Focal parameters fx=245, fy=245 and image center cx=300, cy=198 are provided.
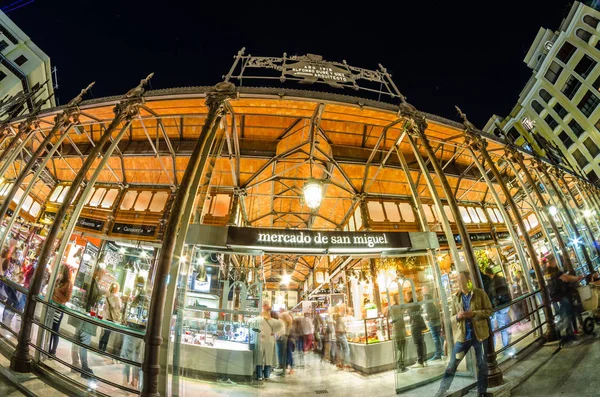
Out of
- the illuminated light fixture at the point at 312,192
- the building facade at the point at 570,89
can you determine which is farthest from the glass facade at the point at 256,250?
the building facade at the point at 570,89

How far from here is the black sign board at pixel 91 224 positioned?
12.1 metres

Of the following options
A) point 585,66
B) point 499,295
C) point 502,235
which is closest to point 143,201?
point 499,295

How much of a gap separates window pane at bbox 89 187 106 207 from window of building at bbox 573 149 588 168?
164 feet

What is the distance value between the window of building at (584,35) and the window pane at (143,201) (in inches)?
1948

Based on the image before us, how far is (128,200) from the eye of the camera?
1300 cm

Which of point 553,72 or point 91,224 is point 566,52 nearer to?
point 553,72

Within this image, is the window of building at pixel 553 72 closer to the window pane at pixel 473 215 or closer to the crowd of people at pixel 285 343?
the window pane at pixel 473 215

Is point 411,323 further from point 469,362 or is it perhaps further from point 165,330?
point 165,330

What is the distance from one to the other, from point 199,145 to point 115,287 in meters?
4.28

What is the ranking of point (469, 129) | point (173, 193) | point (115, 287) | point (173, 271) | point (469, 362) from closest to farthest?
point (173, 271)
point (469, 362)
point (115, 287)
point (469, 129)
point (173, 193)

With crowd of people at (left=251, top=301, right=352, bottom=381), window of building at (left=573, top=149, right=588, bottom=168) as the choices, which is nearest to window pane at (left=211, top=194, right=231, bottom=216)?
crowd of people at (left=251, top=301, right=352, bottom=381)

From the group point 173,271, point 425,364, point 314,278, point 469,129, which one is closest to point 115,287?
point 173,271

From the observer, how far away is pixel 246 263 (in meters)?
15.7

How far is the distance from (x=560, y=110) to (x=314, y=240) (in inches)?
1824
